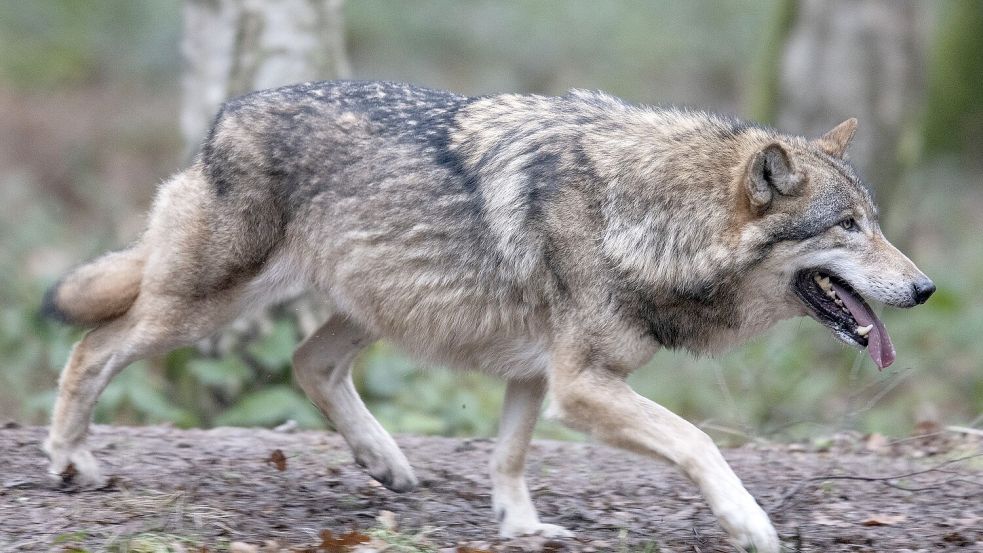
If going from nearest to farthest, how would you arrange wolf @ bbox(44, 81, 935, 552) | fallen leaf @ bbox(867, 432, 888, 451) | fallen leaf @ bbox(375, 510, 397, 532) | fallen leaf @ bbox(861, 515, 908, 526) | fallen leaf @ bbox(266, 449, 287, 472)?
wolf @ bbox(44, 81, 935, 552) < fallen leaf @ bbox(375, 510, 397, 532) < fallen leaf @ bbox(861, 515, 908, 526) < fallen leaf @ bbox(266, 449, 287, 472) < fallen leaf @ bbox(867, 432, 888, 451)

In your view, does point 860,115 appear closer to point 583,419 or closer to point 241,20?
point 241,20

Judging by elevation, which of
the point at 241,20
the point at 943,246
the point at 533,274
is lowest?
the point at 533,274

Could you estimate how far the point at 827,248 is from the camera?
176 inches

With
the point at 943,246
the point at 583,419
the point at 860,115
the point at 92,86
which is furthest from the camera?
the point at 92,86

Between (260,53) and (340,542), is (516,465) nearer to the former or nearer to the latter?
(340,542)

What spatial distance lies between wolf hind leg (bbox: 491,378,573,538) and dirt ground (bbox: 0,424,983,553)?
0.40 feet

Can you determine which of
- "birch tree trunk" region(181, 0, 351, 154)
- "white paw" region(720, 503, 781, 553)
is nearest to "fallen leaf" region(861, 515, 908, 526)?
"white paw" region(720, 503, 781, 553)

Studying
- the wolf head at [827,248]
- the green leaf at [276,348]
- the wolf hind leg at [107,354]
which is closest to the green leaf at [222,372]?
the green leaf at [276,348]

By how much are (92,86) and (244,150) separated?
50.9ft

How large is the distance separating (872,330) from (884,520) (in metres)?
1.01

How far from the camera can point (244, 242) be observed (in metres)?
5.10

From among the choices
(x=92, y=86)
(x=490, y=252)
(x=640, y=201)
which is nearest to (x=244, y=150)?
(x=490, y=252)

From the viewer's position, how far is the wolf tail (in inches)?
213

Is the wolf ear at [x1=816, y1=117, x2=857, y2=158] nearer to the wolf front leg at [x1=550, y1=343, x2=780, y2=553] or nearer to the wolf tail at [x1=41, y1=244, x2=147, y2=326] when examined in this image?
the wolf front leg at [x1=550, y1=343, x2=780, y2=553]
